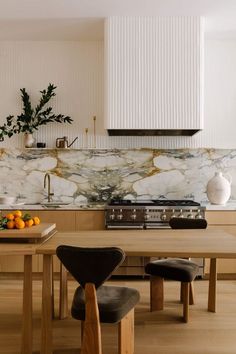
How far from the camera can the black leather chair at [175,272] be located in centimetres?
312

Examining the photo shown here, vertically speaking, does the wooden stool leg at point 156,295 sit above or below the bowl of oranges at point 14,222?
below

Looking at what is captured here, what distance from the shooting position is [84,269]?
2.12 meters

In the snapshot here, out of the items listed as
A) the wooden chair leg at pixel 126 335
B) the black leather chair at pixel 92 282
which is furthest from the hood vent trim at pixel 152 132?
the black leather chair at pixel 92 282

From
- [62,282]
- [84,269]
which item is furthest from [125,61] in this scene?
[84,269]

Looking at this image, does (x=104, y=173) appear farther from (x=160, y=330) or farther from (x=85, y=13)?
(x=160, y=330)

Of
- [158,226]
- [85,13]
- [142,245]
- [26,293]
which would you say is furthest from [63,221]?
[85,13]

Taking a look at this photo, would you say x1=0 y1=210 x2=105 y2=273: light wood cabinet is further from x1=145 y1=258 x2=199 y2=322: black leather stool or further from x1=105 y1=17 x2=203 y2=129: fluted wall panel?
x1=145 y1=258 x2=199 y2=322: black leather stool

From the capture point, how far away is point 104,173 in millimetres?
5105

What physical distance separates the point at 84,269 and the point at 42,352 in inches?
31.2

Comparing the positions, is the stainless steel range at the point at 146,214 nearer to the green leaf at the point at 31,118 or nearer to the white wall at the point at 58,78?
the white wall at the point at 58,78

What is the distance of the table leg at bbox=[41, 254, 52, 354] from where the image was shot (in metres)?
2.48

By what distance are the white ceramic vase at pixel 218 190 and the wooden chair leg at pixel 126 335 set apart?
252cm

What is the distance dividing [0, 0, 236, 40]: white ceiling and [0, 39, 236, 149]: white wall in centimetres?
23

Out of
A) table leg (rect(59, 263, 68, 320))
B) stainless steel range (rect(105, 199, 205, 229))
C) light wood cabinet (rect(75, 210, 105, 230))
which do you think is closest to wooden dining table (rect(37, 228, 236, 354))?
table leg (rect(59, 263, 68, 320))
